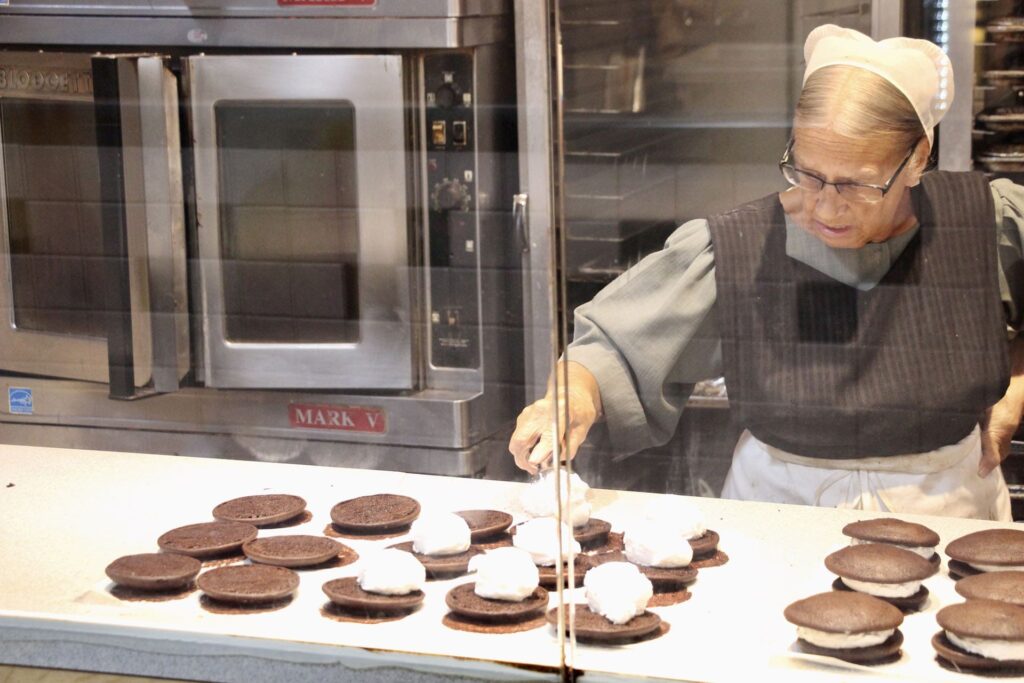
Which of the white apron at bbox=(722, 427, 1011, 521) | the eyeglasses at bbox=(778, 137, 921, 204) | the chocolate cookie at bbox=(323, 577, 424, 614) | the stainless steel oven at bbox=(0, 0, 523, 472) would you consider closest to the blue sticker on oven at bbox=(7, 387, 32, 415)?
the stainless steel oven at bbox=(0, 0, 523, 472)

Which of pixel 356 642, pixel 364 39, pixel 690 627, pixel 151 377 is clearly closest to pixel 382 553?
pixel 356 642

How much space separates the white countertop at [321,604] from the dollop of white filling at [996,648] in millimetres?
36

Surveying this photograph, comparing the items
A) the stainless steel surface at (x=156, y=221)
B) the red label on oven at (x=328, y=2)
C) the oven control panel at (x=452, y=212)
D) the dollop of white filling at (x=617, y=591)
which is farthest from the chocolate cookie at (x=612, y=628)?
the red label on oven at (x=328, y=2)

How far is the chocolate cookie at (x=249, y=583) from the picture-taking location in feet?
4.25

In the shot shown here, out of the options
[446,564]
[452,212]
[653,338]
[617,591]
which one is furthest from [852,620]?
[452,212]

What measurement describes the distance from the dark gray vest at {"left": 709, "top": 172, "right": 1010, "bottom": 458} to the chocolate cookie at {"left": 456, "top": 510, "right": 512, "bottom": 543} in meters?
0.33

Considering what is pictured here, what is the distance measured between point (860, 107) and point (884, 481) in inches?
14.6

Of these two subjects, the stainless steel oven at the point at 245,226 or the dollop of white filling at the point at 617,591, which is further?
the stainless steel oven at the point at 245,226

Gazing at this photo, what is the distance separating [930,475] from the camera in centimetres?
117

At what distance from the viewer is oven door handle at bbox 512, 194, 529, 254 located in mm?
1424

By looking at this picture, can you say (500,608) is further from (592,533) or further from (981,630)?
(981,630)

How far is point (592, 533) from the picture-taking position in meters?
1.26

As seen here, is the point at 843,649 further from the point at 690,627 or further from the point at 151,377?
the point at 151,377

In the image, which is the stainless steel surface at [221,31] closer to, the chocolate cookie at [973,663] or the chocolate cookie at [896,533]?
the chocolate cookie at [896,533]
